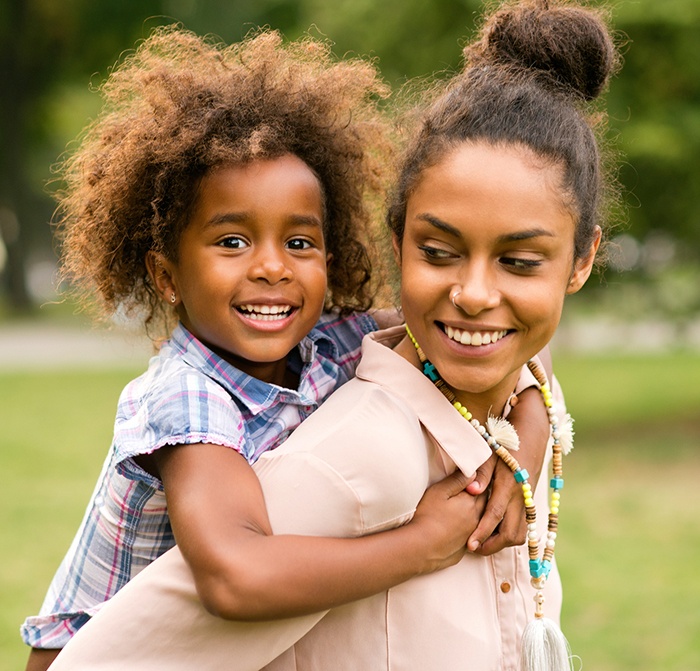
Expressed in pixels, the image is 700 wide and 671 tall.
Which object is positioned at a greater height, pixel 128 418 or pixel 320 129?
pixel 320 129

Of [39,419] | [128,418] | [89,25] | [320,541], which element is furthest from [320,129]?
[89,25]

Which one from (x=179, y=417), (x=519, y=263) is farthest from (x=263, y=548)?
(x=519, y=263)

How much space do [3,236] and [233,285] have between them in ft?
93.4

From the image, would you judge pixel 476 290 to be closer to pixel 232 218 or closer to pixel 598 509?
pixel 232 218

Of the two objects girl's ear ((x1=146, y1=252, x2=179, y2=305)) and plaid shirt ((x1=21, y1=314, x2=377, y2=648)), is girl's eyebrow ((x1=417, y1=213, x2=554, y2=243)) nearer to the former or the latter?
plaid shirt ((x1=21, y1=314, x2=377, y2=648))

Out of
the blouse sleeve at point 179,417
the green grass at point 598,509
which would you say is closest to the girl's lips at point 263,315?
the blouse sleeve at point 179,417

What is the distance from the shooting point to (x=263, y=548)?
1943mm

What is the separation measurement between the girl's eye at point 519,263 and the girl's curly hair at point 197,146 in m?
0.73

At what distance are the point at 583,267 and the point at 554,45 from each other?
499mm

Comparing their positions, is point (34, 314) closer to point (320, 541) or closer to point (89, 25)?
point (89, 25)

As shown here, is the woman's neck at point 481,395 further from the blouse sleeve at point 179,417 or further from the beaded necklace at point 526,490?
the blouse sleeve at point 179,417

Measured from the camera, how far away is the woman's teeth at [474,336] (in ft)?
6.98

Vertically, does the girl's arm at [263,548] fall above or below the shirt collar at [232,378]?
below

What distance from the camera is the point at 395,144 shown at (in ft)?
9.97
